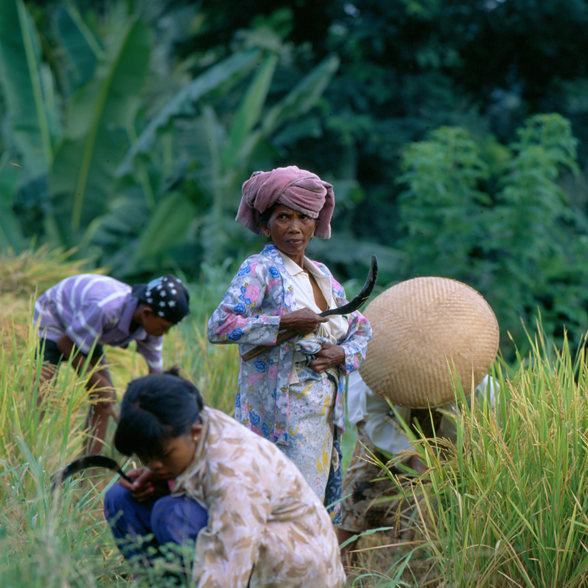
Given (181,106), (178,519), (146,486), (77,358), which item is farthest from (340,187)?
(178,519)

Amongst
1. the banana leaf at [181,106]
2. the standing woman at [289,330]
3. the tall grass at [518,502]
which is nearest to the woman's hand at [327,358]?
the standing woman at [289,330]

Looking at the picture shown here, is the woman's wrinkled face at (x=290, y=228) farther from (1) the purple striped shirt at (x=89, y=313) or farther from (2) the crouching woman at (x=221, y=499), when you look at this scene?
(1) the purple striped shirt at (x=89, y=313)

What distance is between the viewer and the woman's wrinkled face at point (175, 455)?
207cm

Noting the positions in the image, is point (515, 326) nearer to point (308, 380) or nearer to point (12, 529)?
point (308, 380)

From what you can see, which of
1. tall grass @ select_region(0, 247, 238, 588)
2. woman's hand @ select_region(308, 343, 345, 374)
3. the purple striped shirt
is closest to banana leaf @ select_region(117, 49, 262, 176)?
tall grass @ select_region(0, 247, 238, 588)

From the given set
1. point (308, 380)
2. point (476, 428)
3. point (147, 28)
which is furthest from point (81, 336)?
point (147, 28)

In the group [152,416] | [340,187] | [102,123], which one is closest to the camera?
[152,416]

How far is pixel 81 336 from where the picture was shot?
151 inches

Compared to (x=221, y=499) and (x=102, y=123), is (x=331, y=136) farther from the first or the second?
(x=221, y=499)

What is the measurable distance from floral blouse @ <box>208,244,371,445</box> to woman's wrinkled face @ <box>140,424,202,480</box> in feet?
2.43

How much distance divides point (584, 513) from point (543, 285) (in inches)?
290

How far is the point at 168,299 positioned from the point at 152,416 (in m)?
1.65

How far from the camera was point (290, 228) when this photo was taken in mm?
2930

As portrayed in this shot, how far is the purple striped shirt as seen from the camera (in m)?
3.80
